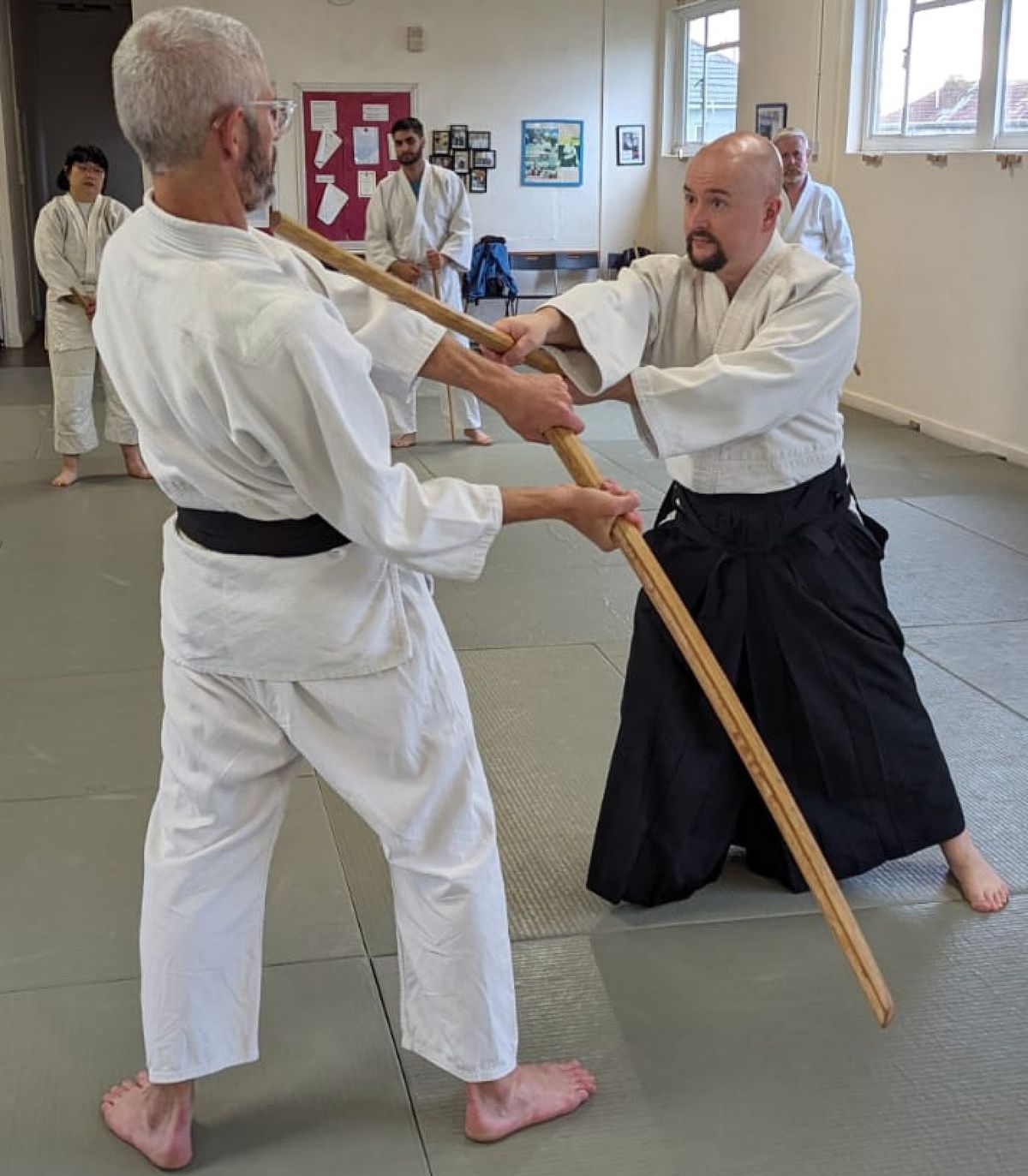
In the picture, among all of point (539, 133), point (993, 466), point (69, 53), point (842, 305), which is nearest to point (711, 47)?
point (539, 133)

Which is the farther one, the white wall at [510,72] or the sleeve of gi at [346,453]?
the white wall at [510,72]

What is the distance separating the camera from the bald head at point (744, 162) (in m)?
2.30

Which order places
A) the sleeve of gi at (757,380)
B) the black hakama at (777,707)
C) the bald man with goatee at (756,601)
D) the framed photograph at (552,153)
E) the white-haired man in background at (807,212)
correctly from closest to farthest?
the sleeve of gi at (757,380) → the bald man with goatee at (756,601) → the black hakama at (777,707) → the white-haired man in background at (807,212) → the framed photograph at (552,153)

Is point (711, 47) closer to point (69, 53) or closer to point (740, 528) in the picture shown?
point (69, 53)

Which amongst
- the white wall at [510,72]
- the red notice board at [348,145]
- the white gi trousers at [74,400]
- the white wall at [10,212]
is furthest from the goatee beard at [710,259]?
the white wall at [10,212]

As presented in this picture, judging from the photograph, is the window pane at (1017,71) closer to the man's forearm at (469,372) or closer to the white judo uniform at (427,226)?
the white judo uniform at (427,226)

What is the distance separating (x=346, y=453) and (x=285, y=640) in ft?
1.00

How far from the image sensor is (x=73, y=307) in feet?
21.1

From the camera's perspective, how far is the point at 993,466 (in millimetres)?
6715

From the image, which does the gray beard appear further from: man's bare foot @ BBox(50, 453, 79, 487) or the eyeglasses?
man's bare foot @ BBox(50, 453, 79, 487)

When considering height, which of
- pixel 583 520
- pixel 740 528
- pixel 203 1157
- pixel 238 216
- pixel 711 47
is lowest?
Result: pixel 203 1157

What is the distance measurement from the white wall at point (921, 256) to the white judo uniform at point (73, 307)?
4.17 m

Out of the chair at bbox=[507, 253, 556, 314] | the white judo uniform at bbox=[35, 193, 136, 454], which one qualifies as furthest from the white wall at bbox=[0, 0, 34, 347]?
the white judo uniform at bbox=[35, 193, 136, 454]

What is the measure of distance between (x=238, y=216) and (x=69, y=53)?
48.2 feet
